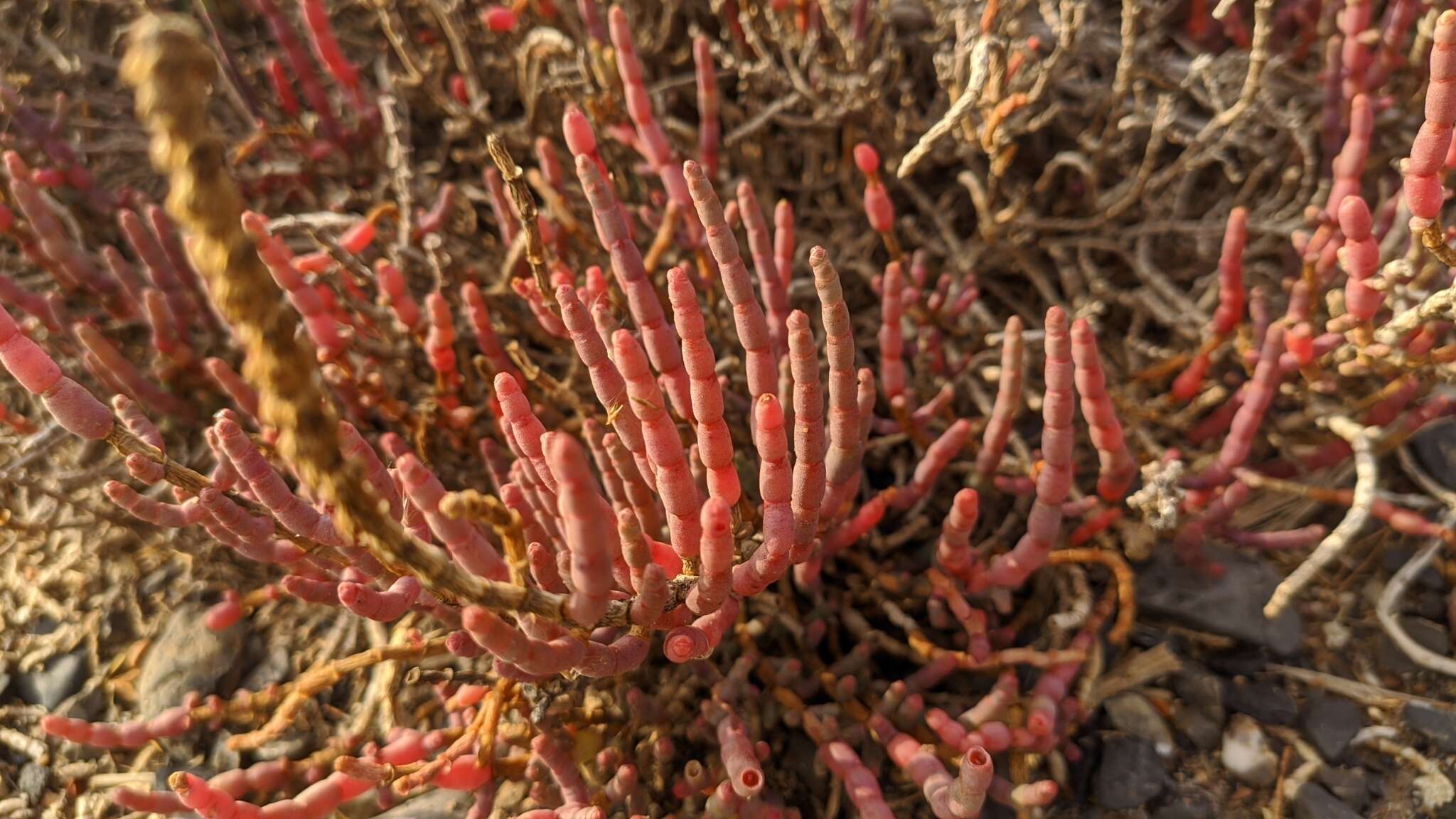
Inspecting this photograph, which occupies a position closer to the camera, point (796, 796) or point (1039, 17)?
point (796, 796)

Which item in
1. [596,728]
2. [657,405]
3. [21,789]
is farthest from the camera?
[21,789]

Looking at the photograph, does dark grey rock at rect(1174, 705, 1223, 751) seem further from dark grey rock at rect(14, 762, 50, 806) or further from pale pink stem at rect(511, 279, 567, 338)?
dark grey rock at rect(14, 762, 50, 806)

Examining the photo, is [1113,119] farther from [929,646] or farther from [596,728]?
[596,728]

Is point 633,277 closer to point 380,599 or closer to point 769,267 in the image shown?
point 769,267

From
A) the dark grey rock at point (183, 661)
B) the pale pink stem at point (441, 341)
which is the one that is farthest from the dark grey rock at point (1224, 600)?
the dark grey rock at point (183, 661)

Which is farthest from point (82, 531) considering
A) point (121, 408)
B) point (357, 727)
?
point (121, 408)

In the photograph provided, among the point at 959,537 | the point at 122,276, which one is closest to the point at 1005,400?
the point at 959,537

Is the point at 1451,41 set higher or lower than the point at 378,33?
lower

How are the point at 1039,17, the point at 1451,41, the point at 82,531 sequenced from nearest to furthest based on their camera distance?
the point at 1451,41 < the point at 82,531 < the point at 1039,17
